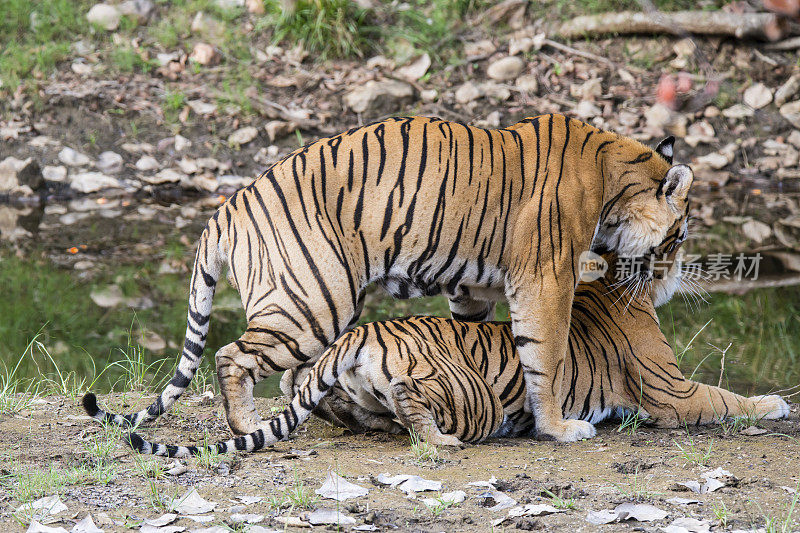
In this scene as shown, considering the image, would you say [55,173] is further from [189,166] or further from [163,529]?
[163,529]

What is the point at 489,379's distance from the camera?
4492mm

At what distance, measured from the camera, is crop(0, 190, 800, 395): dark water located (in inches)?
234

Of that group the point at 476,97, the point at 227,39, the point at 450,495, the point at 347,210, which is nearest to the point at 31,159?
the point at 227,39

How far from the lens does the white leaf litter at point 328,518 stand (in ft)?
10.5

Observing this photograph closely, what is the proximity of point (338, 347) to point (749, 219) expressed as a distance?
6.67 m

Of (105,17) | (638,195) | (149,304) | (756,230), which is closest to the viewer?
(638,195)

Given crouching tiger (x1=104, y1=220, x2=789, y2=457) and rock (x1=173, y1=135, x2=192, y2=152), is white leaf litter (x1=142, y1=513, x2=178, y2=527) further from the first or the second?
rock (x1=173, y1=135, x2=192, y2=152)

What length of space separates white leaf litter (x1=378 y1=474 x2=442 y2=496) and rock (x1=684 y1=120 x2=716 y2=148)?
8.34 metres

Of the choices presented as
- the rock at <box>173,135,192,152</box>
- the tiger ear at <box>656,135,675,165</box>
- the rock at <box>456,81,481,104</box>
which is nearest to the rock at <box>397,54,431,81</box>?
the rock at <box>456,81,481,104</box>

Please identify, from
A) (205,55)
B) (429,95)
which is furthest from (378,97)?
(205,55)

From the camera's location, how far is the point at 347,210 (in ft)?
14.3

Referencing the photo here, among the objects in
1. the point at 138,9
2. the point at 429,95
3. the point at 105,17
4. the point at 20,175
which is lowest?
the point at 20,175

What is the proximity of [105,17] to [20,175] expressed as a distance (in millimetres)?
3139

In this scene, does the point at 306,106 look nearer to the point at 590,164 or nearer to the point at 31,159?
the point at 31,159
